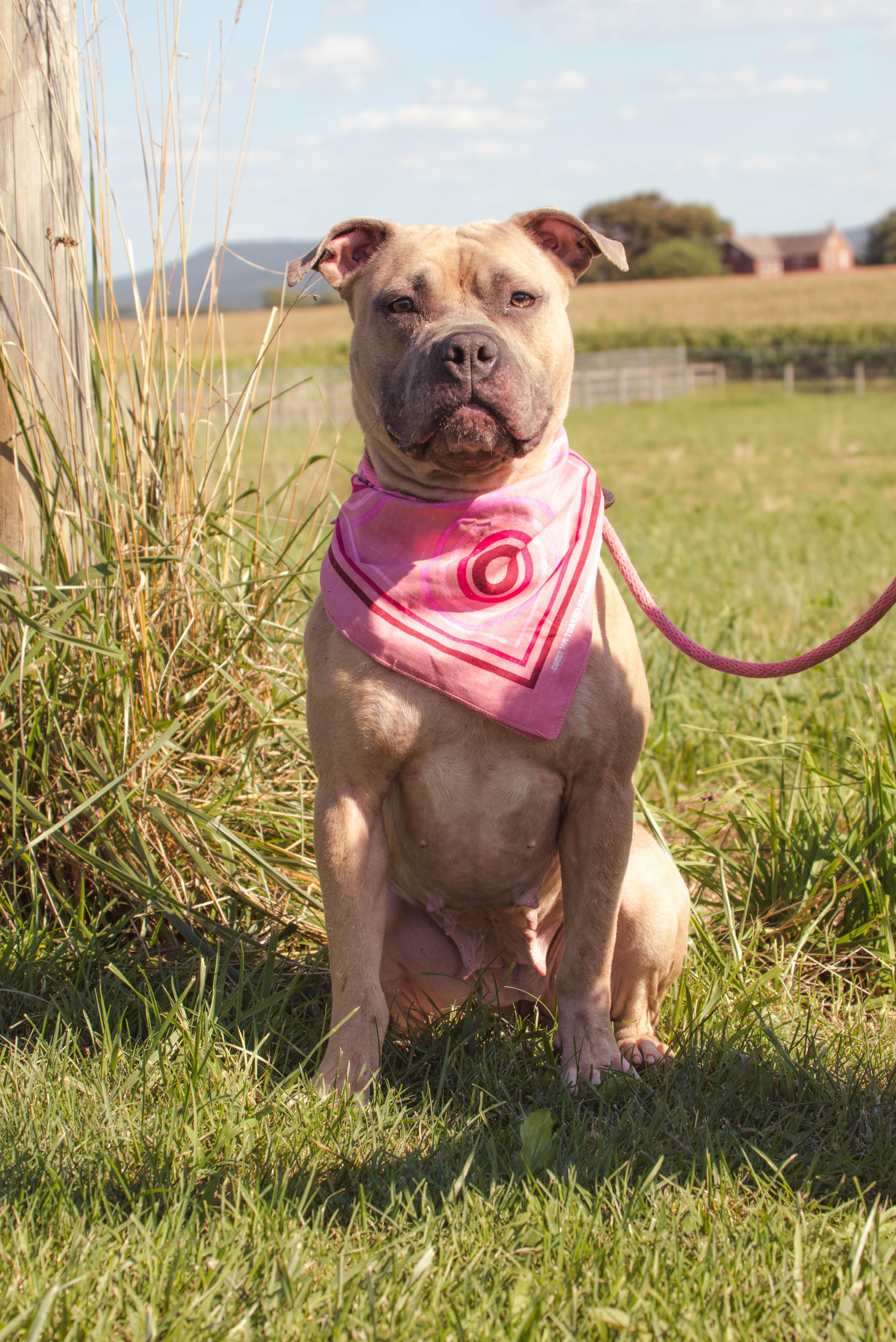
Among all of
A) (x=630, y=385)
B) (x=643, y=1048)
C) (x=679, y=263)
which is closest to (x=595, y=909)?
(x=643, y=1048)

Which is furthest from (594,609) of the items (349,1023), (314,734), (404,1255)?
(404,1255)

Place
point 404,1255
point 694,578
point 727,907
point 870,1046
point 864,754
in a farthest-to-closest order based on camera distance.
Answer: point 694,578
point 864,754
point 727,907
point 870,1046
point 404,1255

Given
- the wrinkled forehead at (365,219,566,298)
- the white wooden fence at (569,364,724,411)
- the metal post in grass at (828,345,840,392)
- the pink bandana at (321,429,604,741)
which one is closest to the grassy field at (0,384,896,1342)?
the pink bandana at (321,429,604,741)

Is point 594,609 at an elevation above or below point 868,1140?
above

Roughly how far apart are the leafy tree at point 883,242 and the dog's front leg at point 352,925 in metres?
86.6

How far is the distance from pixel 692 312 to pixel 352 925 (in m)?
50.6

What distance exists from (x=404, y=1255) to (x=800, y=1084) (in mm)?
950

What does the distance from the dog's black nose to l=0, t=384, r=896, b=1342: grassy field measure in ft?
3.57

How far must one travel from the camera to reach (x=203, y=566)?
3164 mm

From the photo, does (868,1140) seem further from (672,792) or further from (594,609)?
(672,792)

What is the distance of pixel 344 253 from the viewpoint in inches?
107

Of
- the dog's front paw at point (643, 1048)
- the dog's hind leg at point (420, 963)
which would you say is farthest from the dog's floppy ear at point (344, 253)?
the dog's front paw at point (643, 1048)

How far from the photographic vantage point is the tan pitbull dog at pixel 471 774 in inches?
→ 91.0

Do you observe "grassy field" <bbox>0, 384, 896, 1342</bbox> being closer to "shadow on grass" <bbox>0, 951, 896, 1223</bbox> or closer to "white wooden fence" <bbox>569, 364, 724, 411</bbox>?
"shadow on grass" <bbox>0, 951, 896, 1223</bbox>
